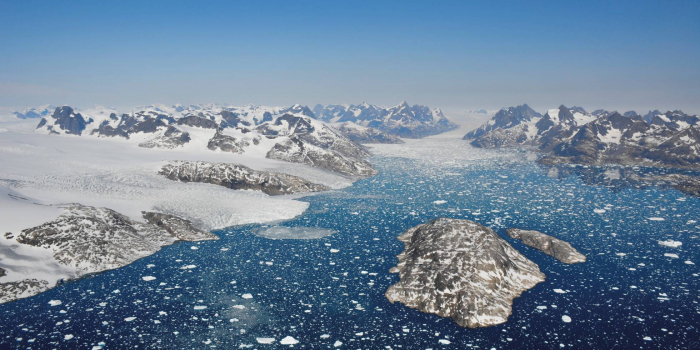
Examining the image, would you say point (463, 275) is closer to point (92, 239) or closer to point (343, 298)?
point (343, 298)

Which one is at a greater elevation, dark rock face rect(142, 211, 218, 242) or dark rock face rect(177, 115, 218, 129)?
dark rock face rect(177, 115, 218, 129)

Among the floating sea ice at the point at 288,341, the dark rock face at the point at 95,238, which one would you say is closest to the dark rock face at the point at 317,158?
the dark rock face at the point at 95,238

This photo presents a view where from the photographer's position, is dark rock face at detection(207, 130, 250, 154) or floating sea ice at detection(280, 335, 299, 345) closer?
floating sea ice at detection(280, 335, 299, 345)

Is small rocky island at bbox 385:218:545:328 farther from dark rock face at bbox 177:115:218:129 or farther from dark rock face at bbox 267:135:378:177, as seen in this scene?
dark rock face at bbox 177:115:218:129

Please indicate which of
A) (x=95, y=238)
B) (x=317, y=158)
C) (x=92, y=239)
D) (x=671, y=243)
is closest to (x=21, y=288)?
(x=92, y=239)

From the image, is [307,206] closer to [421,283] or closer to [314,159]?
[421,283]

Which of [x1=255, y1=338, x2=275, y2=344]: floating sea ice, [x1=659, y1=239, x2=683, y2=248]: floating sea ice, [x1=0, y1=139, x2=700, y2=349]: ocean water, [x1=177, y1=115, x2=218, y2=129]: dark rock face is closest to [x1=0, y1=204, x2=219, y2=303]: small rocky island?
[x1=0, y1=139, x2=700, y2=349]: ocean water
